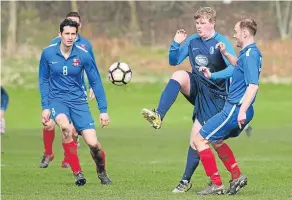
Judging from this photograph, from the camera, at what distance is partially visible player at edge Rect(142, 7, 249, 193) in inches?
437

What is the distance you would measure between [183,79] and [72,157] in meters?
2.08

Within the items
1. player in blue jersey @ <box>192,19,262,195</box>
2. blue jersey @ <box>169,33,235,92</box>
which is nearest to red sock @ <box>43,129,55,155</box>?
blue jersey @ <box>169,33,235,92</box>

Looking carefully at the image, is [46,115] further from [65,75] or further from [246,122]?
[246,122]

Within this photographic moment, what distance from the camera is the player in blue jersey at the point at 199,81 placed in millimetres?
11117

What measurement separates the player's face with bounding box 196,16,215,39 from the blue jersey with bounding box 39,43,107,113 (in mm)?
1810

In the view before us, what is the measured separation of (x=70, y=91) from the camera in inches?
497

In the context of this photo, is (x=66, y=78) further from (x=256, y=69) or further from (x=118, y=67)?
(x=256, y=69)

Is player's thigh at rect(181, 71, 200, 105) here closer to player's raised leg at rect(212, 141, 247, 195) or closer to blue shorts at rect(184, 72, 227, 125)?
blue shorts at rect(184, 72, 227, 125)

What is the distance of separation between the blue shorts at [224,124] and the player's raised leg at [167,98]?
2.18 ft

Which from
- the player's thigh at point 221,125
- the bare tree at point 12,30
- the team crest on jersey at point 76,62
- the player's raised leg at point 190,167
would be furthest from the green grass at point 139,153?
the bare tree at point 12,30

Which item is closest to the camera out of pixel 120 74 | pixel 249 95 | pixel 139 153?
pixel 249 95

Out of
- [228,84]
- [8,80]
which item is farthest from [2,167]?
[8,80]

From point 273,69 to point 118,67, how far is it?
24035 millimetres

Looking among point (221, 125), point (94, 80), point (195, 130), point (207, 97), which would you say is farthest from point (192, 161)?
point (94, 80)
